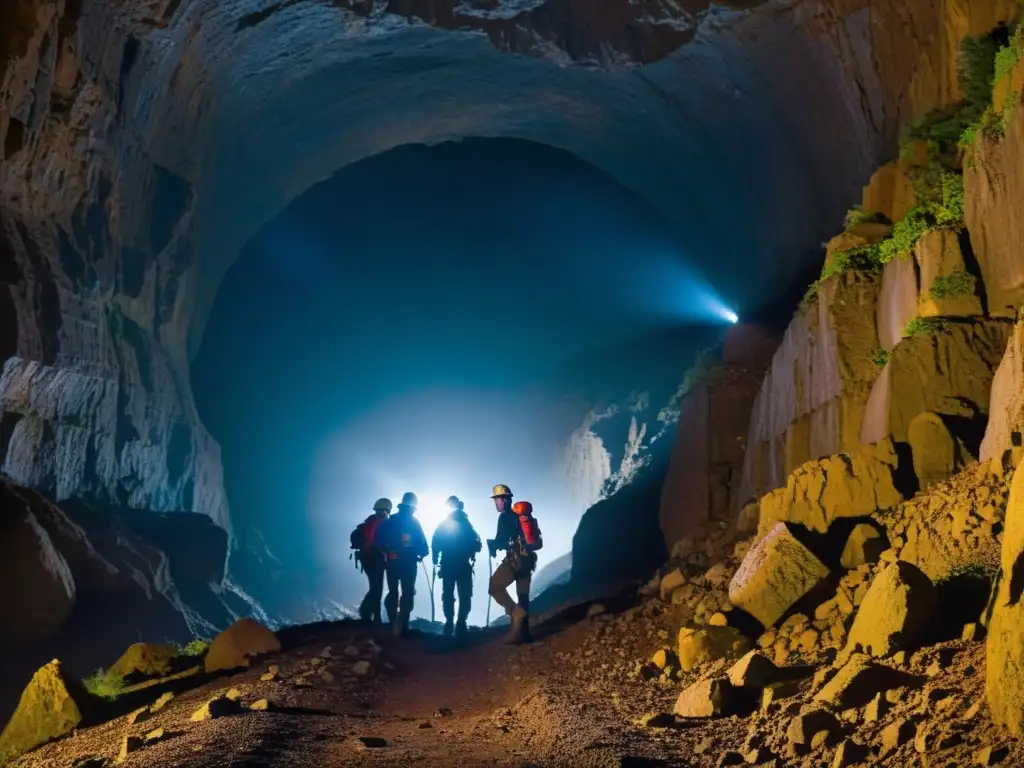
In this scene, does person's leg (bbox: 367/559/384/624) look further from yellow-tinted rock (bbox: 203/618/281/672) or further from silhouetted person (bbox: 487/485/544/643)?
yellow-tinted rock (bbox: 203/618/281/672)

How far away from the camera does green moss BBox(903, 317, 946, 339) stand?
707 cm

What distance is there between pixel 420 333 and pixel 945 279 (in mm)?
27932

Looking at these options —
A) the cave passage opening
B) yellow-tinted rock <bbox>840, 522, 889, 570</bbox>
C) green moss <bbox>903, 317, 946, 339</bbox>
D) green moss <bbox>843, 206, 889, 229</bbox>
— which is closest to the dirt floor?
yellow-tinted rock <bbox>840, 522, 889, 570</bbox>

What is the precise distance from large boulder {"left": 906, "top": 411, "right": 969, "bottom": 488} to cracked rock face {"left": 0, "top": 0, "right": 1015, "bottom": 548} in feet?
19.1

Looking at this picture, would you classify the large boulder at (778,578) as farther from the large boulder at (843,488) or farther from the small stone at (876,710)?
the small stone at (876,710)

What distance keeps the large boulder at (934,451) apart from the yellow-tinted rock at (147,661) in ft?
24.2

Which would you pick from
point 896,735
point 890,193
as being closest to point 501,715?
point 896,735

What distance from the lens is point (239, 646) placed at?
8805 mm

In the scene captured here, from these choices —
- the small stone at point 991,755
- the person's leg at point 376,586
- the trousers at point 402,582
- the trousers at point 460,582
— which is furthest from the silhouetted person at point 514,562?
the small stone at point 991,755

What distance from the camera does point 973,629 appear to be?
4188 millimetres

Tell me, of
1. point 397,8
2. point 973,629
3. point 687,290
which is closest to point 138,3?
point 397,8

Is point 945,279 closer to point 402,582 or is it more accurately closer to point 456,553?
point 456,553

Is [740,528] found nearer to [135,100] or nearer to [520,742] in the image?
[520,742]

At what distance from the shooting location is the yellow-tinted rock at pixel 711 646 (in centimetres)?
608
